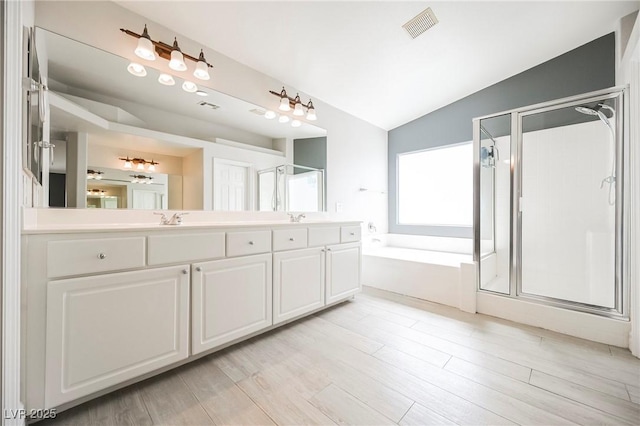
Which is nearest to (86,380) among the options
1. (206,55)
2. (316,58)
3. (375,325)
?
(375,325)

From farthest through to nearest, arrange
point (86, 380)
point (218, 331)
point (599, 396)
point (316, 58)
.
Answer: point (316, 58)
point (218, 331)
point (599, 396)
point (86, 380)

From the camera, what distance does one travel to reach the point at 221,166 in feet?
6.91

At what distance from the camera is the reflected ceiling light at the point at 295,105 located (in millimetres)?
2479

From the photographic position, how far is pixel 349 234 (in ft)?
8.43

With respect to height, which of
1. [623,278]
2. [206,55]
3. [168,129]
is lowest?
[623,278]

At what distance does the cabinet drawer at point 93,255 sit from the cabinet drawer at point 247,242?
0.48m

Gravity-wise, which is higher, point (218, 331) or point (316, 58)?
point (316, 58)

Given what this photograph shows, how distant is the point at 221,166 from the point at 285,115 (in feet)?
2.97

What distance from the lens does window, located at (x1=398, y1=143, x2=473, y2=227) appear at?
11.3 feet

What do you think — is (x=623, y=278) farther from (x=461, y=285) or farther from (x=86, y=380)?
(x=86, y=380)

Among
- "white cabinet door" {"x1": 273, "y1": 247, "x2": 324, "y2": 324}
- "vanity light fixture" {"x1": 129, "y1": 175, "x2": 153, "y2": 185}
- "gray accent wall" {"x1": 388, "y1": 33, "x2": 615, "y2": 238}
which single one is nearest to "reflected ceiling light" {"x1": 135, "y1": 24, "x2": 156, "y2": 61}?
"vanity light fixture" {"x1": 129, "y1": 175, "x2": 153, "y2": 185}

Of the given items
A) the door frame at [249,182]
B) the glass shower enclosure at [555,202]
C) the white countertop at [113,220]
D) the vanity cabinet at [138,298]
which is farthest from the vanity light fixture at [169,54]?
the glass shower enclosure at [555,202]

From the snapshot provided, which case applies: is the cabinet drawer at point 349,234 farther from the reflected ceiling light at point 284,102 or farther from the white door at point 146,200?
the white door at point 146,200

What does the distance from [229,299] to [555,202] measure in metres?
2.95
